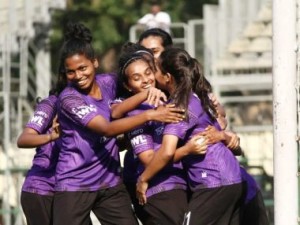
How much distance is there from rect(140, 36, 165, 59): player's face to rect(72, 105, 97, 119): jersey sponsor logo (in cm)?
100

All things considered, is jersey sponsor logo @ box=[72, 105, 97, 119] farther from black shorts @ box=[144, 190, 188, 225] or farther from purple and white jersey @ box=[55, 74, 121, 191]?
black shorts @ box=[144, 190, 188, 225]

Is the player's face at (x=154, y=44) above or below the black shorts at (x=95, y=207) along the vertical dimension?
above

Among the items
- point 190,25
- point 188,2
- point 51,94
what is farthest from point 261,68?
point 51,94

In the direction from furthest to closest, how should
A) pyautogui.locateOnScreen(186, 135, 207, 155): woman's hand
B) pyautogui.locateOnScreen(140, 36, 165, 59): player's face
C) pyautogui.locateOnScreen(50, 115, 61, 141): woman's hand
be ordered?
1. pyautogui.locateOnScreen(140, 36, 165, 59): player's face
2. pyautogui.locateOnScreen(50, 115, 61, 141): woman's hand
3. pyautogui.locateOnScreen(186, 135, 207, 155): woman's hand

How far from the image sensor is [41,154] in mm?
9328

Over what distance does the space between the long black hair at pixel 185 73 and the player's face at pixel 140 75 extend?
0.10m

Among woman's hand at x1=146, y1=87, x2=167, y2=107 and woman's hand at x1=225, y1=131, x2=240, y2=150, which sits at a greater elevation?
woman's hand at x1=146, y1=87, x2=167, y2=107

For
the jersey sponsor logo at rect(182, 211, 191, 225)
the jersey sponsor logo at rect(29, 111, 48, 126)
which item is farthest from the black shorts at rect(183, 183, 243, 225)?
the jersey sponsor logo at rect(29, 111, 48, 126)

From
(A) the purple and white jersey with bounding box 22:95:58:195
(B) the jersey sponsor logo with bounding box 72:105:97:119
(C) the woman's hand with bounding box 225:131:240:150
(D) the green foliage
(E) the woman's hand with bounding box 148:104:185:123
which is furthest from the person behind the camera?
(D) the green foliage

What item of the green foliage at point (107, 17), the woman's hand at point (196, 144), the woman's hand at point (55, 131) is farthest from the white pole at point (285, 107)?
the green foliage at point (107, 17)

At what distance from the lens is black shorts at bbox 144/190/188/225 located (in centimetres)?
865

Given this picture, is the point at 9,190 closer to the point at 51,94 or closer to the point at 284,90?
the point at 51,94

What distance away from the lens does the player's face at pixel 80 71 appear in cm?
863

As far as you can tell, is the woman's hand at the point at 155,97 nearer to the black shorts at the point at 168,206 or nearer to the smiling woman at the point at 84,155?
the smiling woman at the point at 84,155
